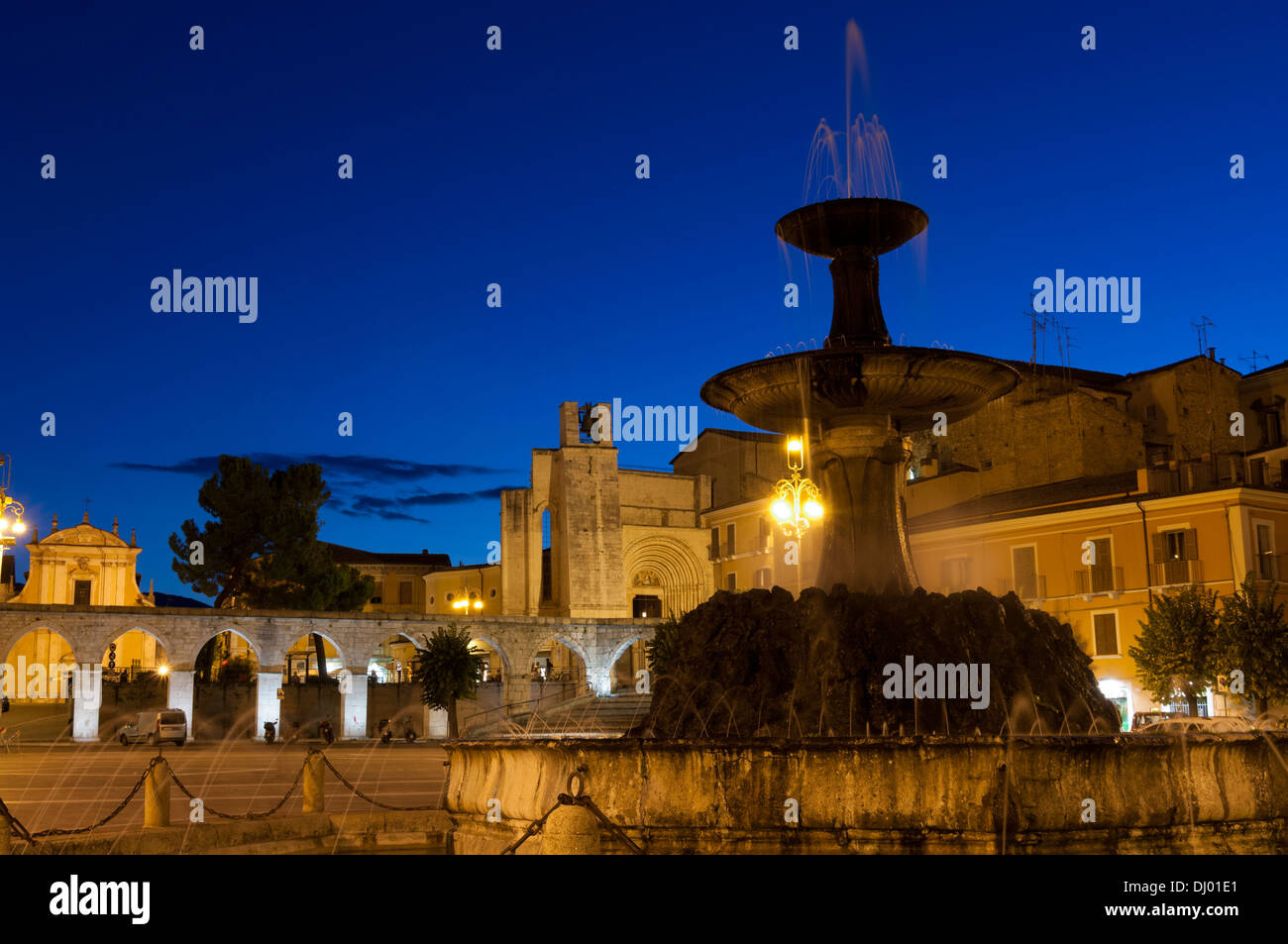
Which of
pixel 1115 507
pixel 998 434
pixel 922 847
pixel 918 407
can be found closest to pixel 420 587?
pixel 998 434

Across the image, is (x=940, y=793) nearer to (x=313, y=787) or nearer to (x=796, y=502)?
(x=313, y=787)

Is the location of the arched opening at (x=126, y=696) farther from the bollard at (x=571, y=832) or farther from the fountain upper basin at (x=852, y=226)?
the bollard at (x=571, y=832)

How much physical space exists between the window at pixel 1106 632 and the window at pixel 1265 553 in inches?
119

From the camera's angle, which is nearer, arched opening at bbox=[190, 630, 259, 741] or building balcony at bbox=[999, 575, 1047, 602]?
building balcony at bbox=[999, 575, 1047, 602]

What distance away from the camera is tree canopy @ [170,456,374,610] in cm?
4066

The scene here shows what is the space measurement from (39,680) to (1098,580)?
126ft

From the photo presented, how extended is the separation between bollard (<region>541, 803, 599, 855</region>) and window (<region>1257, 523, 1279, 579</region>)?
2167 centimetres

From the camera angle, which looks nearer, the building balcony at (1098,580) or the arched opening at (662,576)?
the building balcony at (1098,580)

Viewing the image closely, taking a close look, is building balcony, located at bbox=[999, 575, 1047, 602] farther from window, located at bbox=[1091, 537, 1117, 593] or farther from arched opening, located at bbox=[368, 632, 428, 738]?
arched opening, located at bbox=[368, 632, 428, 738]

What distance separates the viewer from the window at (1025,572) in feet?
90.1

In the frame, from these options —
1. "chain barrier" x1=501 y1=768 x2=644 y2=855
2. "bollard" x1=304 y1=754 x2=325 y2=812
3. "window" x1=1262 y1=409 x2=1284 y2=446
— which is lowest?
"bollard" x1=304 y1=754 x2=325 y2=812

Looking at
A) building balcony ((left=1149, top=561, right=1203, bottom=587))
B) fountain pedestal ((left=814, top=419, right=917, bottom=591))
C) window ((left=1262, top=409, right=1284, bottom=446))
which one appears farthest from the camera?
window ((left=1262, top=409, right=1284, bottom=446))

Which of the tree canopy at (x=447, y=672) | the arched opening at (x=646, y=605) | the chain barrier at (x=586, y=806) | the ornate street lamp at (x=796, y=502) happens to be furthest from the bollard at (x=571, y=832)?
the arched opening at (x=646, y=605)

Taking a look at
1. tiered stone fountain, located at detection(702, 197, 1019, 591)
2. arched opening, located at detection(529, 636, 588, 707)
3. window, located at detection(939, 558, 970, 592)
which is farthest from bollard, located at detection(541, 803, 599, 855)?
arched opening, located at detection(529, 636, 588, 707)
